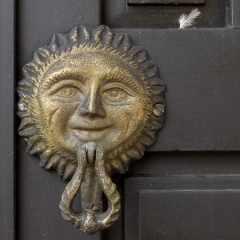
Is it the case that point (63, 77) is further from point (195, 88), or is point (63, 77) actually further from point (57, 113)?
point (195, 88)

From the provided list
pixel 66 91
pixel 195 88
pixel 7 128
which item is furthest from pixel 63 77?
pixel 195 88

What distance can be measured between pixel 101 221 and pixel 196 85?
280 millimetres

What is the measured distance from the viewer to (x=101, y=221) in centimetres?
54

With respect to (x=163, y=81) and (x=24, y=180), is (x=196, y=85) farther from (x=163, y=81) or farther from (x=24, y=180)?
(x=24, y=180)

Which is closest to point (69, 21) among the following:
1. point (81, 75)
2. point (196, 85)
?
point (81, 75)

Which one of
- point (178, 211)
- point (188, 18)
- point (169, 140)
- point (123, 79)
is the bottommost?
point (178, 211)

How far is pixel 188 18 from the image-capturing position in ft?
2.11

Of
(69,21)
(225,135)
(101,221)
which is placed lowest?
(101,221)

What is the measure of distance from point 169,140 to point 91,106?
0.16m

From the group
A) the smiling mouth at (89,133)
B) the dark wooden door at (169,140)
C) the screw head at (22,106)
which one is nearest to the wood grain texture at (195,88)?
the dark wooden door at (169,140)

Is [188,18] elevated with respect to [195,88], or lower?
elevated

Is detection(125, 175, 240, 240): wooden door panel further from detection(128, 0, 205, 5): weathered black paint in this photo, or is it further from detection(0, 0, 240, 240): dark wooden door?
detection(128, 0, 205, 5): weathered black paint

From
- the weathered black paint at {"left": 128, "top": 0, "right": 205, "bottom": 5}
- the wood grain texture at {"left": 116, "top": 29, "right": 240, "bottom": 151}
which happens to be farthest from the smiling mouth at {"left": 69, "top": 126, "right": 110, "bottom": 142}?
the weathered black paint at {"left": 128, "top": 0, "right": 205, "bottom": 5}

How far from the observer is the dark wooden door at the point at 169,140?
612mm
